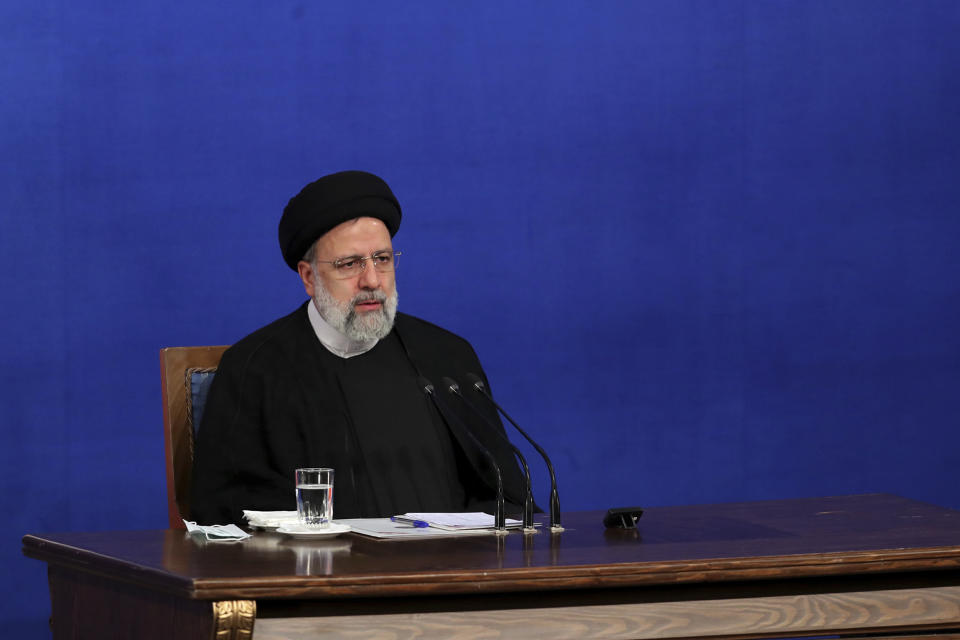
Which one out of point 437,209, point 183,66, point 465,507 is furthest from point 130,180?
point 465,507

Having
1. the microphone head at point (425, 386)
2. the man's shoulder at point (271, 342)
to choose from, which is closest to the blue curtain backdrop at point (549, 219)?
the man's shoulder at point (271, 342)

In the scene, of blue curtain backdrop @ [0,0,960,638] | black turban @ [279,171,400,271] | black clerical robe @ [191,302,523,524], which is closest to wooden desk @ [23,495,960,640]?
black clerical robe @ [191,302,523,524]

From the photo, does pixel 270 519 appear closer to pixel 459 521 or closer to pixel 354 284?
pixel 459 521

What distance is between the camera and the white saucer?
2457mm

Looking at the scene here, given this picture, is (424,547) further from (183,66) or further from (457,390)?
(183,66)

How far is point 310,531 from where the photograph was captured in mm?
2459

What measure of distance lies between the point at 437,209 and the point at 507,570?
2382 millimetres

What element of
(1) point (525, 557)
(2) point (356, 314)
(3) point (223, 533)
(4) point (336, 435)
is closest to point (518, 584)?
(1) point (525, 557)

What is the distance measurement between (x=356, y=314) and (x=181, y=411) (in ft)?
1.58

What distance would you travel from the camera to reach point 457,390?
8.89 feet

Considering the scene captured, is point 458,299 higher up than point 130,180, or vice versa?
point 130,180

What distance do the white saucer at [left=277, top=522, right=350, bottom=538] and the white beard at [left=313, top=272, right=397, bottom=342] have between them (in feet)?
2.79

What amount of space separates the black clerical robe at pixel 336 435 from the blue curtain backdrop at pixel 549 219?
3.11 feet

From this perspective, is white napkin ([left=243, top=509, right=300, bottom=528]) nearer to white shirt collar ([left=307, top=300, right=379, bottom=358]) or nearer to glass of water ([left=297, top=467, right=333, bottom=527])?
glass of water ([left=297, top=467, right=333, bottom=527])
